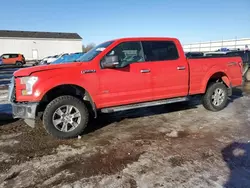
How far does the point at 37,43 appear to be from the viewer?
5372cm

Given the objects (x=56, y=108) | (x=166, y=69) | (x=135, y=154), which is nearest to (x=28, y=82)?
(x=56, y=108)

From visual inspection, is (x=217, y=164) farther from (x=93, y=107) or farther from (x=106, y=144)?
(x=93, y=107)

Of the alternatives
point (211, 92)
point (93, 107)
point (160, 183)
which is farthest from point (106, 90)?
point (211, 92)

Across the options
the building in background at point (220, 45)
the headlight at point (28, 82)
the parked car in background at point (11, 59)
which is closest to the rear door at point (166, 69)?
the headlight at point (28, 82)

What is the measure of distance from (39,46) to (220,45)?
127 ft

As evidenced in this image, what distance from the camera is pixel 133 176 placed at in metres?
3.16

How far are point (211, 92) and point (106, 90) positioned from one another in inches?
124

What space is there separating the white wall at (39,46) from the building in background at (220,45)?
2821 cm

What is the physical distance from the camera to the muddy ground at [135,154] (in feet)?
10.1

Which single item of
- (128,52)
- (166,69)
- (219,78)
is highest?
(128,52)

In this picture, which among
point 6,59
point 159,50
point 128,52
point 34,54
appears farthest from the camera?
point 34,54

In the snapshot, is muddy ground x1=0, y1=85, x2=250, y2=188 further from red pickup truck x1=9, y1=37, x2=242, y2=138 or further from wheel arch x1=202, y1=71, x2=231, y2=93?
wheel arch x1=202, y1=71, x2=231, y2=93

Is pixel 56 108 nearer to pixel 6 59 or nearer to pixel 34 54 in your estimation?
pixel 6 59

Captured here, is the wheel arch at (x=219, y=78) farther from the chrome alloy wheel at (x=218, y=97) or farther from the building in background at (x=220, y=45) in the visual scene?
the building in background at (x=220, y=45)
